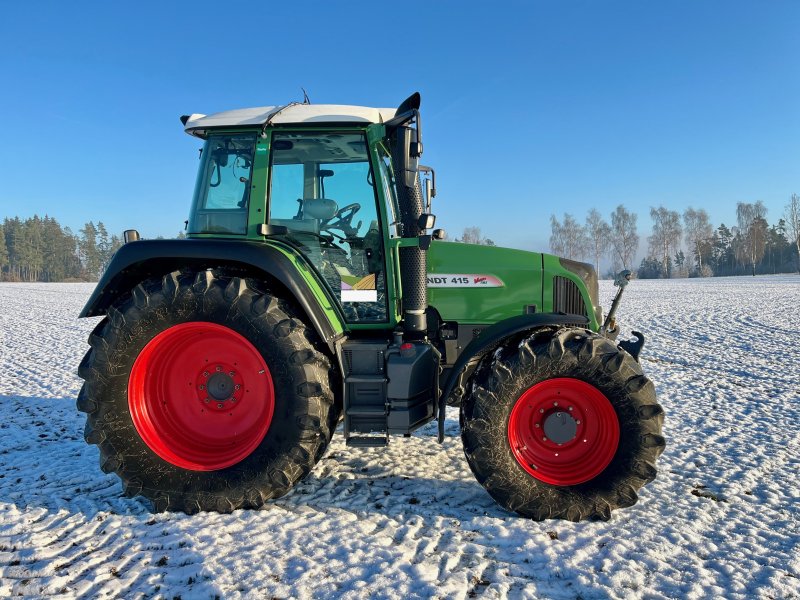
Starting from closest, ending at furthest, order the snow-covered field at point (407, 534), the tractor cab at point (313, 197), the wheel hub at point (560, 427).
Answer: the snow-covered field at point (407, 534), the wheel hub at point (560, 427), the tractor cab at point (313, 197)

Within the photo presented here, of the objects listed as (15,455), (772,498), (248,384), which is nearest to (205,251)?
(248,384)

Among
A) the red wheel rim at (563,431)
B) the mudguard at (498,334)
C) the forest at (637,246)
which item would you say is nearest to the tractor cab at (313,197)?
the mudguard at (498,334)

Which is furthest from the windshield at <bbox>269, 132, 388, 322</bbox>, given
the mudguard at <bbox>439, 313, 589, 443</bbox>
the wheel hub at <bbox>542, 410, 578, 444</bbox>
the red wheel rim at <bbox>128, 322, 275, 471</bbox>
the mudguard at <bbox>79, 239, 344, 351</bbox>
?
the wheel hub at <bbox>542, 410, 578, 444</bbox>

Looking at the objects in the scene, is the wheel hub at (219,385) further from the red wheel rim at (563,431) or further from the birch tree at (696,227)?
the birch tree at (696,227)

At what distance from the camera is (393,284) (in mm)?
3654

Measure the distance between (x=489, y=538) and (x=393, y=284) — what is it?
177cm

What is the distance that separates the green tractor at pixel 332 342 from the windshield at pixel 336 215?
11 millimetres

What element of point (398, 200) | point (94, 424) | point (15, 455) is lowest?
point (15, 455)

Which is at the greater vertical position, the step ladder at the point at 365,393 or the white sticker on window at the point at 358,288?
the white sticker on window at the point at 358,288

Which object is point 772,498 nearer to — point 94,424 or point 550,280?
point 550,280

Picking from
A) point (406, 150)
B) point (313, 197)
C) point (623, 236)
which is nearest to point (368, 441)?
point (313, 197)

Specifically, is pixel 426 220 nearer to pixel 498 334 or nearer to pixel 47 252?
pixel 498 334

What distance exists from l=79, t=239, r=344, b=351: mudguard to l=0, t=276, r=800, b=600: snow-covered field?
119cm

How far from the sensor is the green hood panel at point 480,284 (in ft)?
12.5
